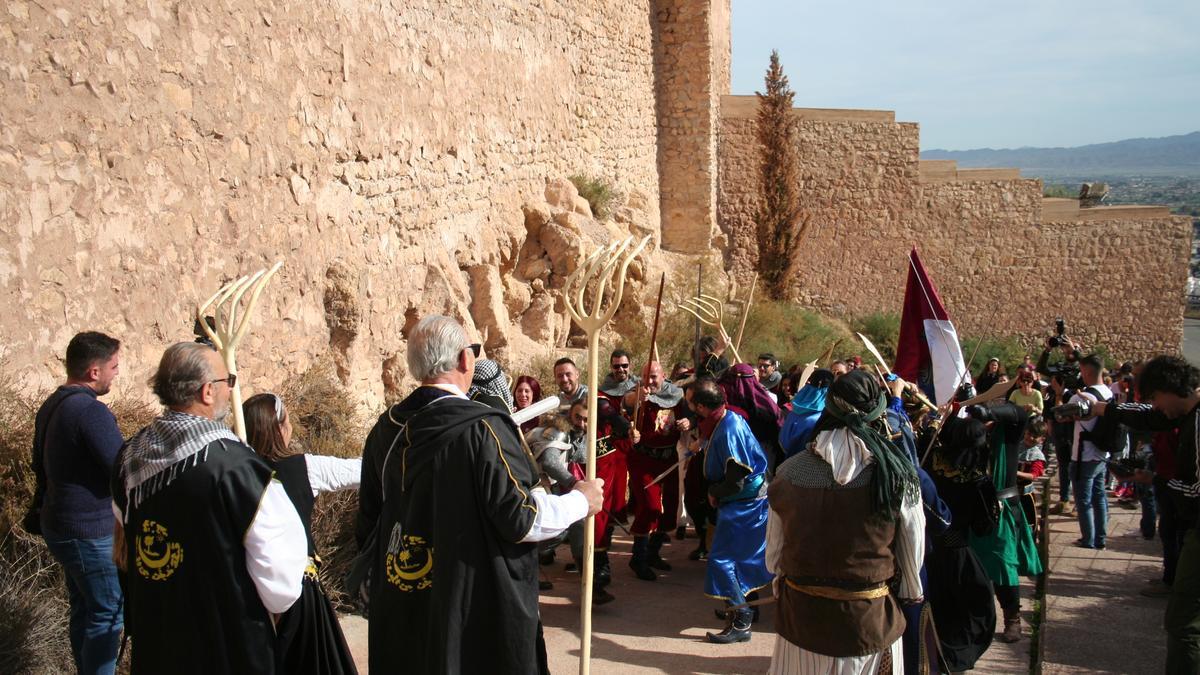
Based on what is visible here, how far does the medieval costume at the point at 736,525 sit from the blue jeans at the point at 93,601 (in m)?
3.02

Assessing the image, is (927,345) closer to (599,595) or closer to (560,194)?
(599,595)

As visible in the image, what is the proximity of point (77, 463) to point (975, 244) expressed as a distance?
842 inches

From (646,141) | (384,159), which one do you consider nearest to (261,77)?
(384,159)

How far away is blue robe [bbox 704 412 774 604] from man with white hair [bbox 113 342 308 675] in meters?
3.02

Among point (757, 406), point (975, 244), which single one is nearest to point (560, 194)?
point (757, 406)

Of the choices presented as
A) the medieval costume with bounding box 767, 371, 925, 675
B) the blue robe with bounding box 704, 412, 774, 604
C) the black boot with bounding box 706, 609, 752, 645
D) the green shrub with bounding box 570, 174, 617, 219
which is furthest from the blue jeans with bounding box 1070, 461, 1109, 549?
the green shrub with bounding box 570, 174, 617, 219

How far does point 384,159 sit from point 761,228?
43.8 ft

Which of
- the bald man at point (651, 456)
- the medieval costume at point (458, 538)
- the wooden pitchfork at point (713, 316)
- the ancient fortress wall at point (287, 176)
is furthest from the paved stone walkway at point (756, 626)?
the ancient fortress wall at point (287, 176)

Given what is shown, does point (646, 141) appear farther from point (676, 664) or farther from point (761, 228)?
point (676, 664)

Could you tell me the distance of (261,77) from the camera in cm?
714

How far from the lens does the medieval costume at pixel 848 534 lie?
3.85m

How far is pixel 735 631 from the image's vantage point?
19.2 ft

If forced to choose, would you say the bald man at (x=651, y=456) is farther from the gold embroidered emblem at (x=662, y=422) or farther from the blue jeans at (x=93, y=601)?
the blue jeans at (x=93, y=601)

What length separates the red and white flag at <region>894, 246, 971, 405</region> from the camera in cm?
630
